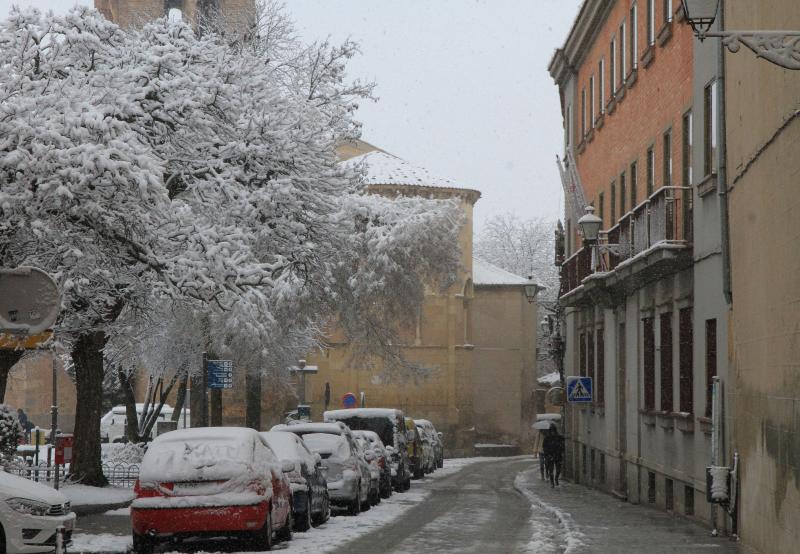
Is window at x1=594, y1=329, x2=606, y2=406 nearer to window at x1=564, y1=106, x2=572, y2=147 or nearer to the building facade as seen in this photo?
the building facade

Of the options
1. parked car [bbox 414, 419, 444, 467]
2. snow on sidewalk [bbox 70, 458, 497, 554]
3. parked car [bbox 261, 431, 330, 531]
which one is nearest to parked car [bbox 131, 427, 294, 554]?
snow on sidewalk [bbox 70, 458, 497, 554]

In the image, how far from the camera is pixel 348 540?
63.8 ft

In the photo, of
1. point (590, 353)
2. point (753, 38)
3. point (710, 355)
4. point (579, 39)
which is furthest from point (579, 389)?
point (753, 38)

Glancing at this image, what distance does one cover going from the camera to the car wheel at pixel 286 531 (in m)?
19.0

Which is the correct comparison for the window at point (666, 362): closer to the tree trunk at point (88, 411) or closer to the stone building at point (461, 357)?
the tree trunk at point (88, 411)

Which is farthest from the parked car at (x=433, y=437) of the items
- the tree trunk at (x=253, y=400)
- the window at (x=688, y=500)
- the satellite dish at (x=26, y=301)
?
the satellite dish at (x=26, y=301)

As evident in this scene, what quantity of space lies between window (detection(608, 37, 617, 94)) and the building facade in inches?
1.4

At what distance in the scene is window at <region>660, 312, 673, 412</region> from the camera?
26812 millimetres

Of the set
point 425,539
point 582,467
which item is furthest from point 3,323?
point 582,467

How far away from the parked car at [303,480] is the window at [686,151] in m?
7.88

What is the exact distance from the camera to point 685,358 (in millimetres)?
25297

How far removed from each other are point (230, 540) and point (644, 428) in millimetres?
12643

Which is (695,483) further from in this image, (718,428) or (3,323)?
(3,323)

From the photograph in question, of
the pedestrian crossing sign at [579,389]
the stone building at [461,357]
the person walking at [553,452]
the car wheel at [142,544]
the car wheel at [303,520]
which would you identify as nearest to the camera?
the car wheel at [142,544]
